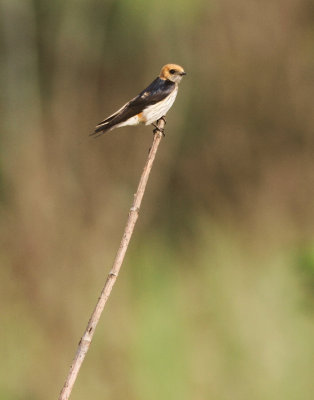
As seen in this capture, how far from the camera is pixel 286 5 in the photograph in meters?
2.99

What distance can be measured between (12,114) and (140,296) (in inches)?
37.8

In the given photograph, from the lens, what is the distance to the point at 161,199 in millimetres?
3059

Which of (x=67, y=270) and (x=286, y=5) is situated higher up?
(x=286, y=5)

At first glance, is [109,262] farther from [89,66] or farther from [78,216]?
[89,66]

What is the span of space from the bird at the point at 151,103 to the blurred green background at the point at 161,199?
0.97 meters

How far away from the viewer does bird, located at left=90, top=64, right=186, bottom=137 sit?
153cm

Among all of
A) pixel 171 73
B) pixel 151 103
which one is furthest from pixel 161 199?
pixel 151 103

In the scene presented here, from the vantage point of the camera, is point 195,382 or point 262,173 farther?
point 262,173

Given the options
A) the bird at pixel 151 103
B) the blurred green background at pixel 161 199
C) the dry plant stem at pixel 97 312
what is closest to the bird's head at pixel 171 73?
the bird at pixel 151 103

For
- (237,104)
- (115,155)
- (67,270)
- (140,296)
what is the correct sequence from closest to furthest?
(140,296)
(67,270)
(115,155)
(237,104)

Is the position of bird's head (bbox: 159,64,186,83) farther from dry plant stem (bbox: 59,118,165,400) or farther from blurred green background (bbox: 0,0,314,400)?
blurred green background (bbox: 0,0,314,400)

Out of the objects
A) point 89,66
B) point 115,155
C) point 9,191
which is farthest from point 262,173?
point 9,191

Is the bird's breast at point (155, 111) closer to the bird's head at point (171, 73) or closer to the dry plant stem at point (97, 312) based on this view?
the bird's head at point (171, 73)

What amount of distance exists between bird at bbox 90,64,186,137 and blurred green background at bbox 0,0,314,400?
966 millimetres
